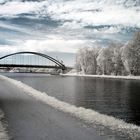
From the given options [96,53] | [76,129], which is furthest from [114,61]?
[76,129]

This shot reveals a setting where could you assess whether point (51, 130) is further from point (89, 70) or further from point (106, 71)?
point (89, 70)

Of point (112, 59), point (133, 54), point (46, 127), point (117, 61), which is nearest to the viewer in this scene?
point (46, 127)

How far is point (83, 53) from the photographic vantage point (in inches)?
6826

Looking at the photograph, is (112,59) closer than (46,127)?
No

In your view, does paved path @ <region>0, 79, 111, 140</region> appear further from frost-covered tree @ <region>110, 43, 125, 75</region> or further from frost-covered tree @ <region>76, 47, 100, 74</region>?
frost-covered tree @ <region>76, 47, 100, 74</region>

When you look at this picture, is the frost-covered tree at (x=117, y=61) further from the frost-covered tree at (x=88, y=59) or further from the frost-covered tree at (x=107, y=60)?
the frost-covered tree at (x=88, y=59)

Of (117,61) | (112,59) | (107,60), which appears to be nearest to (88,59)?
(107,60)

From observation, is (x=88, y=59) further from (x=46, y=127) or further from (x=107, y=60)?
(x=46, y=127)

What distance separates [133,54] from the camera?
11138cm

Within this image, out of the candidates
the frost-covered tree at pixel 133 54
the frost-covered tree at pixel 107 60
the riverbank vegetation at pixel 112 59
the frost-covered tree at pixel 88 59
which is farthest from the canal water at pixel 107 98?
the frost-covered tree at pixel 88 59

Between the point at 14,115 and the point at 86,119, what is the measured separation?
5428mm

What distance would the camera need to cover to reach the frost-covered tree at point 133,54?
110688 mm

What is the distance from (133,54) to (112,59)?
20.9m

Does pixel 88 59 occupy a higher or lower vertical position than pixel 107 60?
higher
